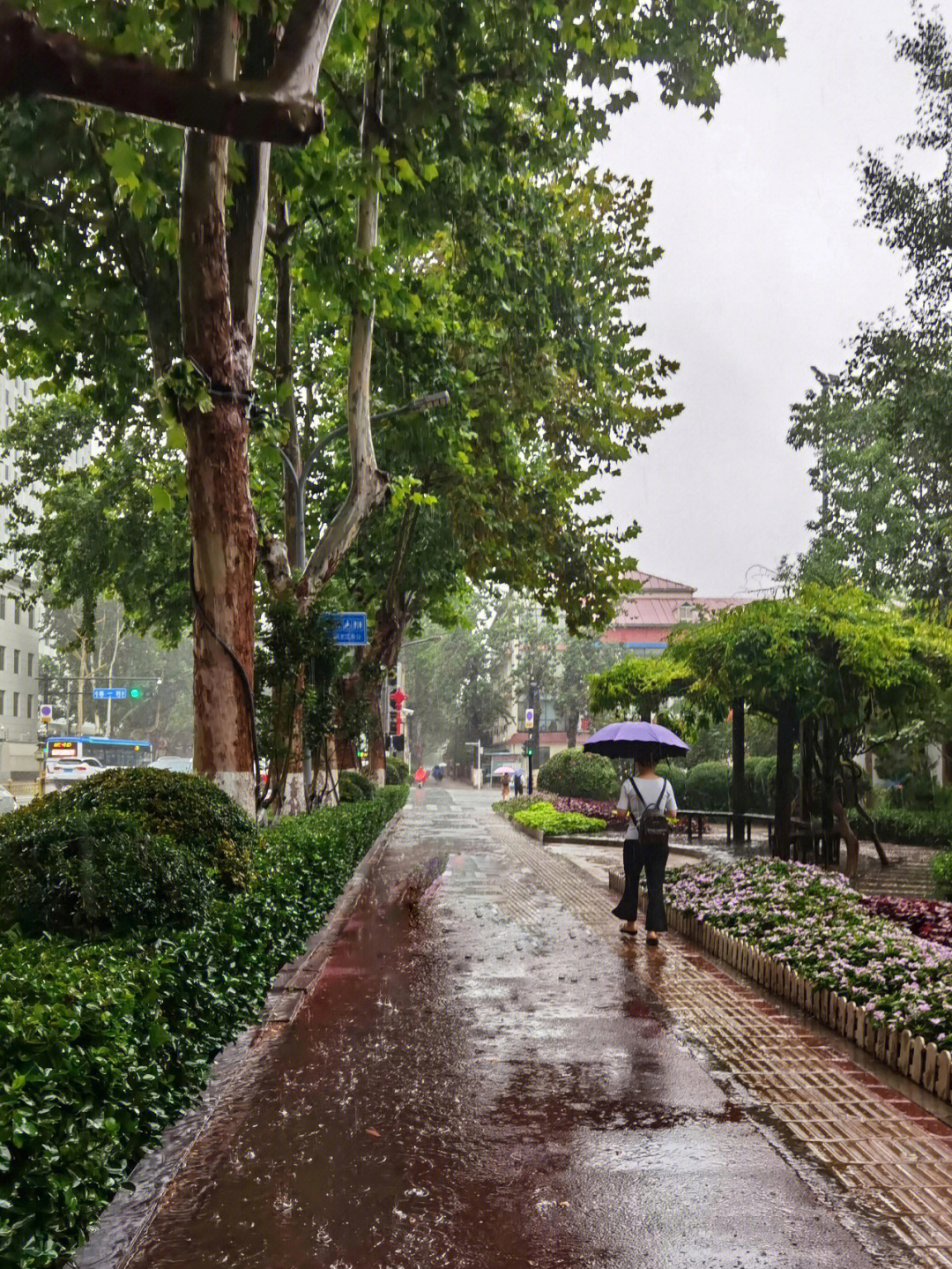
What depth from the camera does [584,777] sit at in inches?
1510

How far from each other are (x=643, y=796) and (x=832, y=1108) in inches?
232

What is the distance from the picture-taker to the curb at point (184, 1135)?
4.43 metres

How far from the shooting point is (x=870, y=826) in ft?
65.9

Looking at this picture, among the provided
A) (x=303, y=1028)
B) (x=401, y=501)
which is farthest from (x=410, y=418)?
(x=303, y=1028)

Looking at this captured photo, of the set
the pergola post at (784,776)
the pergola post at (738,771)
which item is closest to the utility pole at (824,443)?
the pergola post at (738,771)

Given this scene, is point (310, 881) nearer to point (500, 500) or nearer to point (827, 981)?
point (827, 981)

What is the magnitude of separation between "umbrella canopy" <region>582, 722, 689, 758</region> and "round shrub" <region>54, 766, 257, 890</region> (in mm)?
5654

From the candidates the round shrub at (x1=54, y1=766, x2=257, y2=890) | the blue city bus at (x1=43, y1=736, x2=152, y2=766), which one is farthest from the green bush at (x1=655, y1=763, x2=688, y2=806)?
the blue city bus at (x1=43, y1=736, x2=152, y2=766)

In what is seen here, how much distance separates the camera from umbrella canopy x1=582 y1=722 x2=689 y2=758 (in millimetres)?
13742

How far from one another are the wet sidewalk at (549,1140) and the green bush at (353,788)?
1710cm

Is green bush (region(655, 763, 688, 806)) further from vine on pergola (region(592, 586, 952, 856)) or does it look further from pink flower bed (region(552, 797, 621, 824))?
vine on pergola (region(592, 586, 952, 856))

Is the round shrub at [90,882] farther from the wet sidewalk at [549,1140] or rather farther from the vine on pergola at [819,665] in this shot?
the vine on pergola at [819,665]

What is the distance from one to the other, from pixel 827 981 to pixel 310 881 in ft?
14.5

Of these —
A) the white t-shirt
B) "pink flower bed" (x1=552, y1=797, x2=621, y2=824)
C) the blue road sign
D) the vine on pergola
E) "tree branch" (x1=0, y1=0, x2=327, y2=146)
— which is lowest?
"pink flower bed" (x1=552, y1=797, x2=621, y2=824)
